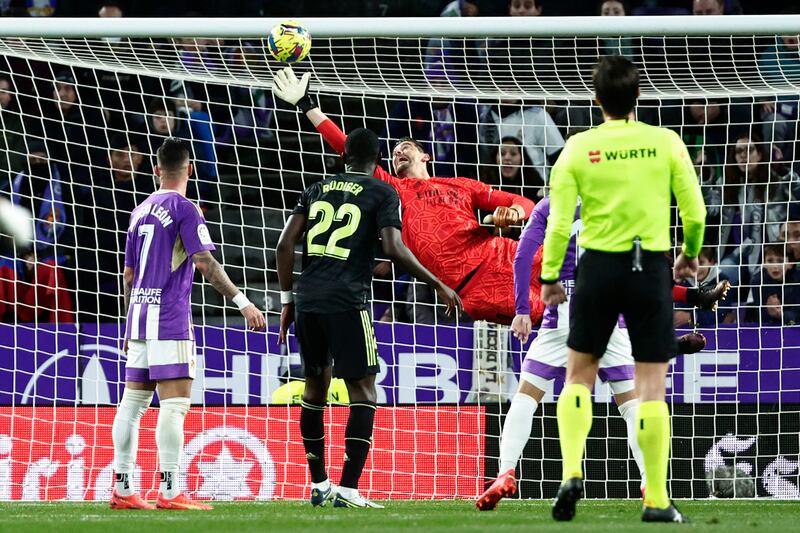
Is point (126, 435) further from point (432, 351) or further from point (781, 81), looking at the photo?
point (781, 81)

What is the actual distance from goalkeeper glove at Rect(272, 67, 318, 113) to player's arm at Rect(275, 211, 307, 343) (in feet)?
3.18

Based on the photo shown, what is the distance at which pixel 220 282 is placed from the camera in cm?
669

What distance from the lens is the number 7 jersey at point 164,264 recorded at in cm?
662

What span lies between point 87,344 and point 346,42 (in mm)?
2935

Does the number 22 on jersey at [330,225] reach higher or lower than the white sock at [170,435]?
higher

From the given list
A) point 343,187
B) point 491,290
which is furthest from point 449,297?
point 491,290

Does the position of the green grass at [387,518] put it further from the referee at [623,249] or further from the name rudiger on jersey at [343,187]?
the name rudiger on jersey at [343,187]

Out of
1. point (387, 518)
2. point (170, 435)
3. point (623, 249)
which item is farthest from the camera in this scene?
point (170, 435)

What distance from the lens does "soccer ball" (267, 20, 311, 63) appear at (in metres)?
7.42

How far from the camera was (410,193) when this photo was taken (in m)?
8.05

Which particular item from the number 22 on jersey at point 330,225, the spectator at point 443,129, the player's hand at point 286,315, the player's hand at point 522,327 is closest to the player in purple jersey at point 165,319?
the player's hand at point 286,315

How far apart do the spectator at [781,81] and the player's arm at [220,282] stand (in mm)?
3826

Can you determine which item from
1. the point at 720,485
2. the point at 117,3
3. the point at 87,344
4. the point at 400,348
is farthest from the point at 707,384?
the point at 117,3

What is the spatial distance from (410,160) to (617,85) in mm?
2971
